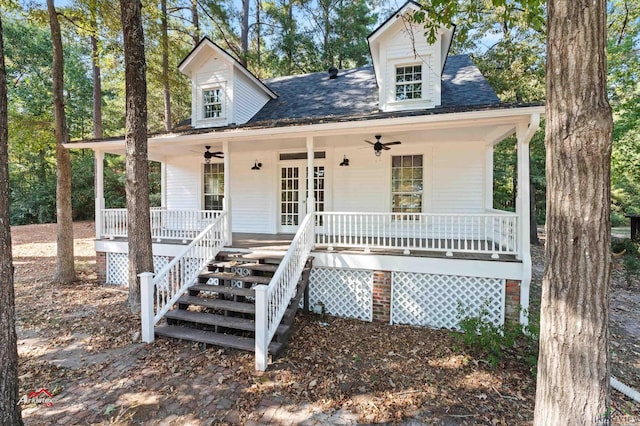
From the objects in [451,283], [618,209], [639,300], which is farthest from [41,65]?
[618,209]

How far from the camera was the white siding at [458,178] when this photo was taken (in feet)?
25.3

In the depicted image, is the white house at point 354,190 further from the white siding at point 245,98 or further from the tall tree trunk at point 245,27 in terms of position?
the tall tree trunk at point 245,27

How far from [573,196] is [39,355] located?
6.50 metres

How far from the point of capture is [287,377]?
154 inches

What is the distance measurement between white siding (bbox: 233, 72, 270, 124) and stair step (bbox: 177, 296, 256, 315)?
5.68 m

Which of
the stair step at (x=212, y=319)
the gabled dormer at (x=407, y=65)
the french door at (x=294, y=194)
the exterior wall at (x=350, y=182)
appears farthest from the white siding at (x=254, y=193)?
the stair step at (x=212, y=319)

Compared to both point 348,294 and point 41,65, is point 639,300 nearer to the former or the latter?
point 348,294

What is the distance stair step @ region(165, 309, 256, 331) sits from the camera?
4691 millimetres

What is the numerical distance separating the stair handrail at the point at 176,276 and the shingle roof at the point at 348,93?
387 centimetres

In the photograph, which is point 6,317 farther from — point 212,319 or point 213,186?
point 213,186

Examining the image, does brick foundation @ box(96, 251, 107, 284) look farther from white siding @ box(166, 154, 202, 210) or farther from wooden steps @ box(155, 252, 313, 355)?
wooden steps @ box(155, 252, 313, 355)

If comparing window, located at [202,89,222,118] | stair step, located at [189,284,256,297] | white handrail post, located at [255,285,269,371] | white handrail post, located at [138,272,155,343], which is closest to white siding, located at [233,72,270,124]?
window, located at [202,89,222,118]

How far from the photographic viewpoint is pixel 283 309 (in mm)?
4766

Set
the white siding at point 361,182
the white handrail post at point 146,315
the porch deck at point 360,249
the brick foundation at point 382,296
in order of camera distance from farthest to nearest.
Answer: the white siding at point 361,182 → the brick foundation at point 382,296 → the porch deck at point 360,249 → the white handrail post at point 146,315
